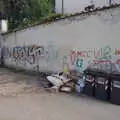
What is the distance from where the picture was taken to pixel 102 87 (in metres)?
10.4

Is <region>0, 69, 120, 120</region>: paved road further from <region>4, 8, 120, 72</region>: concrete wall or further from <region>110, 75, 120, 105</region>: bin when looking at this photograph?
<region>4, 8, 120, 72</region>: concrete wall

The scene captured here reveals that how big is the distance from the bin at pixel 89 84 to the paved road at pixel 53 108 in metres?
0.28

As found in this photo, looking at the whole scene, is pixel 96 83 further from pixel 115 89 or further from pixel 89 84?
pixel 115 89

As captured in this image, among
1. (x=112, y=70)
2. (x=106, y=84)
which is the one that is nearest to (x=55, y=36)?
(x=112, y=70)

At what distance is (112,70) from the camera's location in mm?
11867

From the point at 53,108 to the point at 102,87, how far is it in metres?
1.84

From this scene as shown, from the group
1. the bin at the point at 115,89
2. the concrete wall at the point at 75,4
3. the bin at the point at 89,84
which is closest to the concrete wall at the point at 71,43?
the bin at the point at 89,84

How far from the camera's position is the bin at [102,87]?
10.3 m

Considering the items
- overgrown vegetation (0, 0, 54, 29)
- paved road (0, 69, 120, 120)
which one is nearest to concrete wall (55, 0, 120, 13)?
overgrown vegetation (0, 0, 54, 29)

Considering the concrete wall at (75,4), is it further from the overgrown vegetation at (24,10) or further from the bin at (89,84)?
the bin at (89,84)

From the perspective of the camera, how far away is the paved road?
28.4ft

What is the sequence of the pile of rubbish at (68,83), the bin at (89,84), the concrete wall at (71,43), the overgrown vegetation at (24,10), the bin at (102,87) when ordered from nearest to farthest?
1. the bin at (102,87)
2. the bin at (89,84)
3. the pile of rubbish at (68,83)
4. the concrete wall at (71,43)
5. the overgrown vegetation at (24,10)

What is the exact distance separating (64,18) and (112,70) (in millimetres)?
3944

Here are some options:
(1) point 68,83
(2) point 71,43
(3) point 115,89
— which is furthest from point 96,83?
(2) point 71,43
